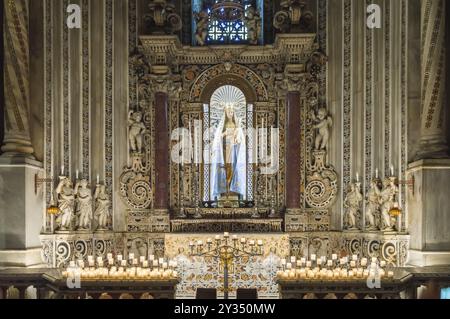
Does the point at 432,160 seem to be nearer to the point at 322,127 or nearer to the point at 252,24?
the point at 322,127

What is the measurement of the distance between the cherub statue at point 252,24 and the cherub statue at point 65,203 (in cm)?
593

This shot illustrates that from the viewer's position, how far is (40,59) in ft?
51.2

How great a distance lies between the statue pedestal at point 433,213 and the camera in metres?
13.2

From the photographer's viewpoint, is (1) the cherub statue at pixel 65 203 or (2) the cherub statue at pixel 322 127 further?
(2) the cherub statue at pixel 322 127

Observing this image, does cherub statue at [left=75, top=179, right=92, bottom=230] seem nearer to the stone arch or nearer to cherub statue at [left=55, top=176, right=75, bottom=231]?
Result: cherub statue at [left=55, top=176, right=75, bottom=231]

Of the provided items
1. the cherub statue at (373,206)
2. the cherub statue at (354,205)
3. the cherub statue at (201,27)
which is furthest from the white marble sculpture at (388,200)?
the cherub statue at (201,27)

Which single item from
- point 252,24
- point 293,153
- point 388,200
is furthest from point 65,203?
point 388,200

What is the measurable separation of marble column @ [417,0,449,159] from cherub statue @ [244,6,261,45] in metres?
4.98

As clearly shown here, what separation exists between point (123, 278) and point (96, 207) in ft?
19.3

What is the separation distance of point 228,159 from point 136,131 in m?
2.45

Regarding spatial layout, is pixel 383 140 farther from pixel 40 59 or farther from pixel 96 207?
pixel 40 59

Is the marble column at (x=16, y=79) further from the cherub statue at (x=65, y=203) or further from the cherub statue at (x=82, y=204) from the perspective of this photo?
the cherub statue at (x=82, y=204)

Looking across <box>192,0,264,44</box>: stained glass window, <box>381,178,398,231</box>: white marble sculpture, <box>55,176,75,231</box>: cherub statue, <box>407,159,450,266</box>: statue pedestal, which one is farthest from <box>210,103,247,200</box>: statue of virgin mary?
<box>407,159,450,266</box>: statue pedestal
